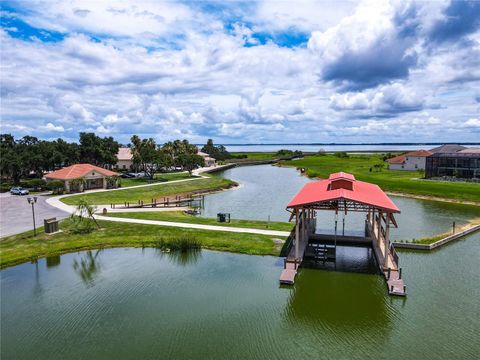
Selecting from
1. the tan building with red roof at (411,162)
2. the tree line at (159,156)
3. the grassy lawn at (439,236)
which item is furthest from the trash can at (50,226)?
the tan building with red roof at (411,162)

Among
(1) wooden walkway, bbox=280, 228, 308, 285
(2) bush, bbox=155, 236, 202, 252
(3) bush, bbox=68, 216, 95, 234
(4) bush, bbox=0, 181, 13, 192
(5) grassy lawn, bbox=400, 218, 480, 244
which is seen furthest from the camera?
(4) bush, bbox=0, 181, 13, 192

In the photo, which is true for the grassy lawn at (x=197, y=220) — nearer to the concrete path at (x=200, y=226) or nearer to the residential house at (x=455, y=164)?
the concrete path at (x=200, y=226)

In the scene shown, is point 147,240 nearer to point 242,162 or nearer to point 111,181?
point 111,181

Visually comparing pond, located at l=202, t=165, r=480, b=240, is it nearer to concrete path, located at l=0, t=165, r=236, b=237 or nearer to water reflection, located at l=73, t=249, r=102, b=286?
concrete path, located at l=0, t=165, r=236, b=237

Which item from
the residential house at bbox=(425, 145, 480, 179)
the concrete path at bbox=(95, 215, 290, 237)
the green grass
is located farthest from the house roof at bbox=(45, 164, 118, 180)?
the residential house at bbox=(425, 145, 480, 179)

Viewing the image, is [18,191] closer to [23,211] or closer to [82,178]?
[82,178]

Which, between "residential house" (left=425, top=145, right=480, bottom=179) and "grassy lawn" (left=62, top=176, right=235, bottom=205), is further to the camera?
"residential house" (left=425, top=145, right=480, bottom=179)
